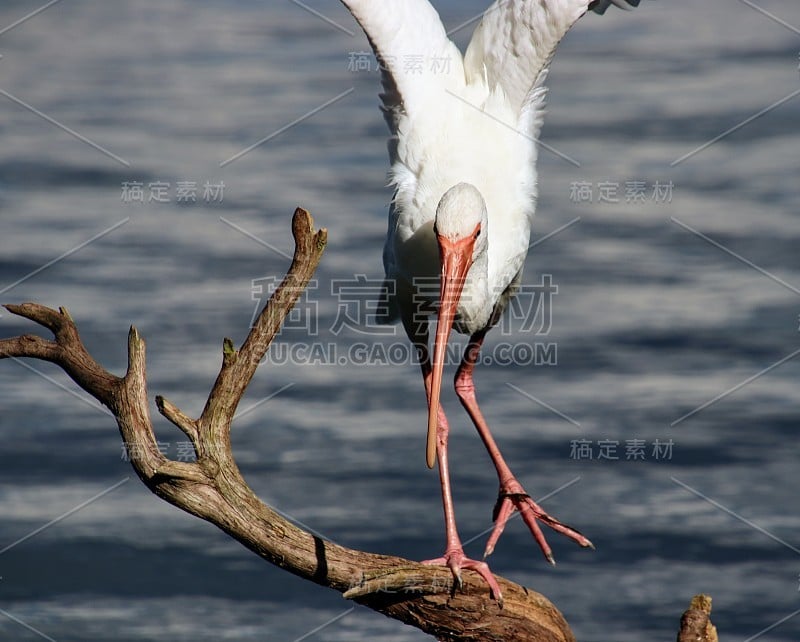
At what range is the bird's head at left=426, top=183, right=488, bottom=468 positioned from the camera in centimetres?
498

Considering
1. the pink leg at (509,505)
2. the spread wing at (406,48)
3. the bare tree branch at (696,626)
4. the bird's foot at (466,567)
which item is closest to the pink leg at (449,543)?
the bird's foot at (466,567)

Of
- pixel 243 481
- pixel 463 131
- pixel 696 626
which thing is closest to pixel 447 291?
pixel 463 131

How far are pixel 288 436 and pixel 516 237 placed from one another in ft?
12.4

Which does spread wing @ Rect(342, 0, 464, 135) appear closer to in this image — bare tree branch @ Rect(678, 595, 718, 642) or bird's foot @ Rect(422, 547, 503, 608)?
bird's foot @ Rect(422, 547, 503, 608)

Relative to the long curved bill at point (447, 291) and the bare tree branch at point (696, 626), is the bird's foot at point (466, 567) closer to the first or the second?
the long curved bill at point (447, 291)

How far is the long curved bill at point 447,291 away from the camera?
16.5ft

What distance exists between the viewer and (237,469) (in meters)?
4.29

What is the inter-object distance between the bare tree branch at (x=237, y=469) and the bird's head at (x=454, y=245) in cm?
52

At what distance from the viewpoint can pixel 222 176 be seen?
11.2m

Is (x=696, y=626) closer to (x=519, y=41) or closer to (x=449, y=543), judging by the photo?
(x=449, y=543)

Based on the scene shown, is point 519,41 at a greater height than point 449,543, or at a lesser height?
greater

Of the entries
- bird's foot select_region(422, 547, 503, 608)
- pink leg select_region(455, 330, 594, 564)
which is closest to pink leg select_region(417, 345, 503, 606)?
bird's foot select_region(422, 547, 503, 608)

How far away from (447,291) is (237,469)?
1.24 m

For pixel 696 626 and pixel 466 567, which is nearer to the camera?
pixel 696 626
